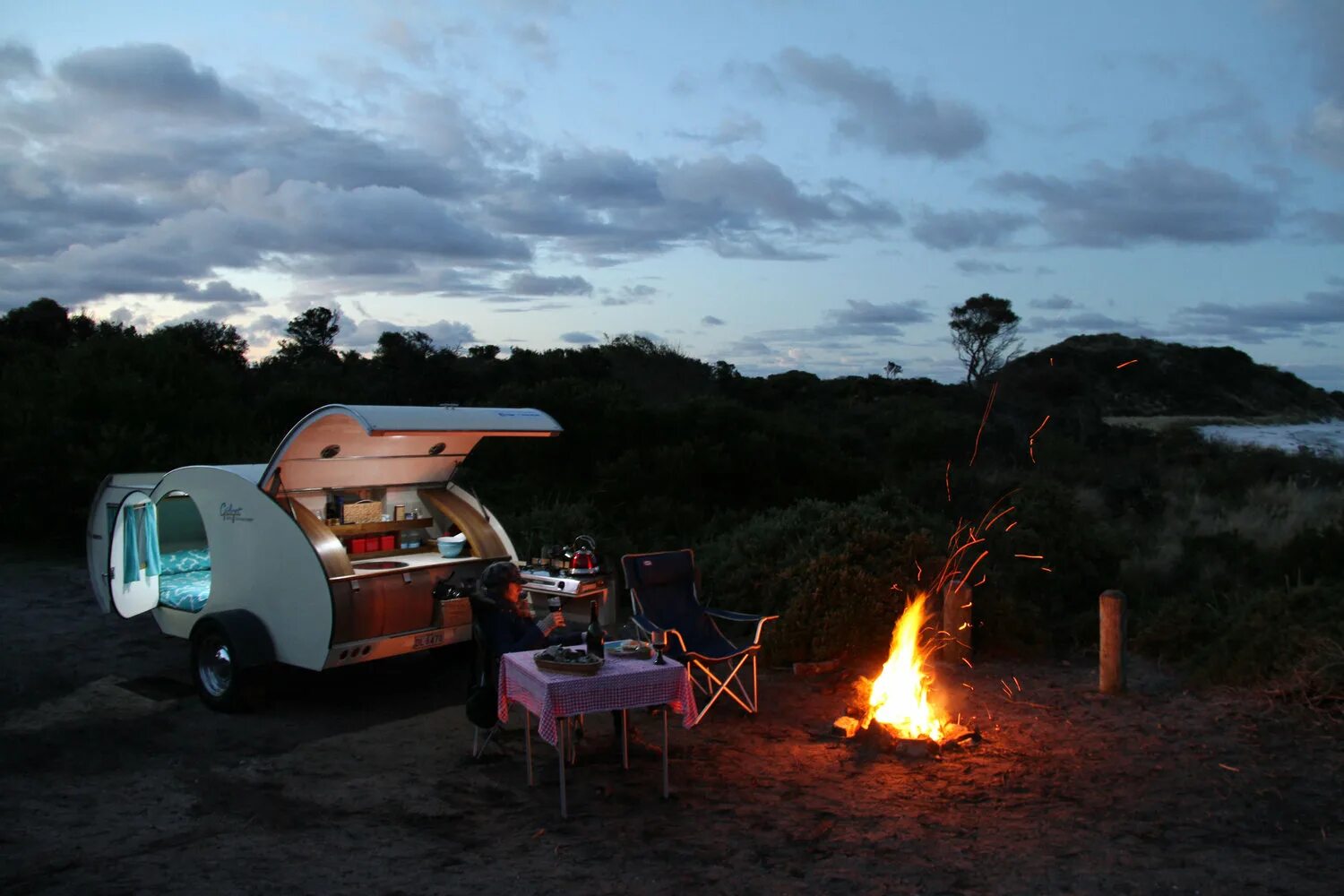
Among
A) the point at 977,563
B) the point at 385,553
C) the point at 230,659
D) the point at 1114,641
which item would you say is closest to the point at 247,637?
the point at 230,659

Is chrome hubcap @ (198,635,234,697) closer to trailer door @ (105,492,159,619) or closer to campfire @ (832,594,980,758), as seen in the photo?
trailer door @ (105,492,159,619)

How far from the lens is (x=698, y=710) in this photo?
22.0 ft

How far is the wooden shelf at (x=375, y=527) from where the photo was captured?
6957 mm

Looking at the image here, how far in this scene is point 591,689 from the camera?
496 centimetres

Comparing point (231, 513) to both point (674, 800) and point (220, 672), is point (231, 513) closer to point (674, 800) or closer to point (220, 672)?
point (220, 672)

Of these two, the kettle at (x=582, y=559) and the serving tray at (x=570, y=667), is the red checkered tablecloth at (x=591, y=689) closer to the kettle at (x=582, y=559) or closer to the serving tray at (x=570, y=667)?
the serving tray at (x=570, y=667)

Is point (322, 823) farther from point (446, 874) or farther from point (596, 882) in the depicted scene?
point (596, 882)

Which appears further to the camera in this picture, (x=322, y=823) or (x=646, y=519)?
(x=646, y=519)

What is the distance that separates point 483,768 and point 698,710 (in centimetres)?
167

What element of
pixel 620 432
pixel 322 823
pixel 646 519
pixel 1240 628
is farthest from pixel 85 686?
pixel 620 432

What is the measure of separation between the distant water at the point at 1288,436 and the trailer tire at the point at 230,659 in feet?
53.9

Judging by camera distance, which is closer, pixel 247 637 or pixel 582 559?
pixel 247 637

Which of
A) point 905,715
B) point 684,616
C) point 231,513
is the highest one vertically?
point 231,513

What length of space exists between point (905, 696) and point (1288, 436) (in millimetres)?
18114
